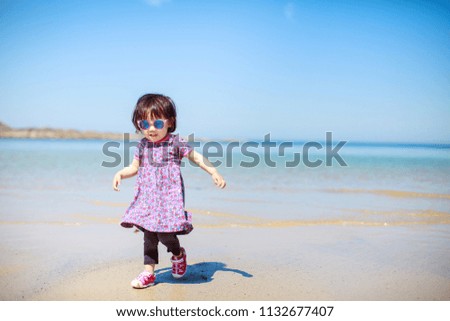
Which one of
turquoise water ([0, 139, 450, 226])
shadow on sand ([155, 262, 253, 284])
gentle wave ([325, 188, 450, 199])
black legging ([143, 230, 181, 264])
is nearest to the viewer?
black legging ([143, 230, 181, 264])

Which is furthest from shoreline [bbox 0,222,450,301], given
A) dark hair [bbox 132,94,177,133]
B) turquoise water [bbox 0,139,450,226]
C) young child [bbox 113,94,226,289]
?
dark hair [bbox 132,94,177,133]

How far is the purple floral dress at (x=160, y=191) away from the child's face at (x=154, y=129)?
5 centimetres

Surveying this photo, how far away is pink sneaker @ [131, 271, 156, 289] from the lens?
2.66 meters

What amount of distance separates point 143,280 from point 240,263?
2.71ft

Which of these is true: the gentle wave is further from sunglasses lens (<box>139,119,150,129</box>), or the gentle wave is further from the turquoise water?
sunglasses lens (<box>139,119,150,129</box>)

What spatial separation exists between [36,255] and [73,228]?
94 centimetres

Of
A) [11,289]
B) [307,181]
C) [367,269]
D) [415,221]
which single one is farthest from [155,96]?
[307,181]

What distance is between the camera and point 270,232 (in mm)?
4203

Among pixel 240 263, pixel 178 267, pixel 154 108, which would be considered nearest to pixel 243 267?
pixel 240 263

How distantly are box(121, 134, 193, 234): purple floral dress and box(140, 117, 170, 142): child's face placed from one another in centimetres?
5

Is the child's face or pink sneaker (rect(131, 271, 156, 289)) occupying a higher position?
the child's face

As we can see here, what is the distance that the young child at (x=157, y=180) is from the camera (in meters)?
2.66

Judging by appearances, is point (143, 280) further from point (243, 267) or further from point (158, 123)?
point (158, 123)
